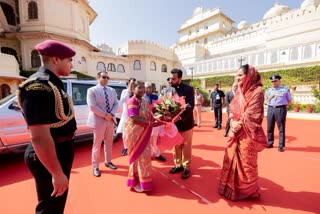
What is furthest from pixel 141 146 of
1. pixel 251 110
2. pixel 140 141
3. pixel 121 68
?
pixel 121 68

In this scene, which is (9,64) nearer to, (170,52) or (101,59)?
(101,59)

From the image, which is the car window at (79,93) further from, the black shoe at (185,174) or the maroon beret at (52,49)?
the maroon beret at (52,49)

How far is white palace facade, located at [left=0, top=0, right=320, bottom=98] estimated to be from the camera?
17797 millimetres

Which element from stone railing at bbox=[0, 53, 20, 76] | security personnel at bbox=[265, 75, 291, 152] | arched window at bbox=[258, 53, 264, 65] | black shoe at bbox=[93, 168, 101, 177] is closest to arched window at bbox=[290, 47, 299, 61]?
arched window at bbox=[258, 53, 264, 65]

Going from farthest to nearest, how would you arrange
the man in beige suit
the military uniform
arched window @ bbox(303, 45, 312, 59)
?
arched window @ bbox(303, 45, 312, 59), the man in beige suit, the military uniform

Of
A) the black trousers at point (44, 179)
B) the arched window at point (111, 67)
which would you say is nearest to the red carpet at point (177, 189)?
the black trousers at point (44, 179)

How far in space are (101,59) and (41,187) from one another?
25.3 m

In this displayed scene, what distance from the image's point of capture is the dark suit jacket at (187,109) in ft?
11.1

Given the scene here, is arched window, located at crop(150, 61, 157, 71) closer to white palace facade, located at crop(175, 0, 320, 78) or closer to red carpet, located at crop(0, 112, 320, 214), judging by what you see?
white palace facade, located at crop(175, 0, 320, 78)

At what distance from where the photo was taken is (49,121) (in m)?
1.33

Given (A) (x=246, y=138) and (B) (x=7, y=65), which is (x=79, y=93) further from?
(B) (x=7, y=65)

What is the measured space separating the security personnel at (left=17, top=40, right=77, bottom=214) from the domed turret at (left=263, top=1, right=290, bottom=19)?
4724 cm

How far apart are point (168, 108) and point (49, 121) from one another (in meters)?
2.01

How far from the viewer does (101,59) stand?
24625mm
